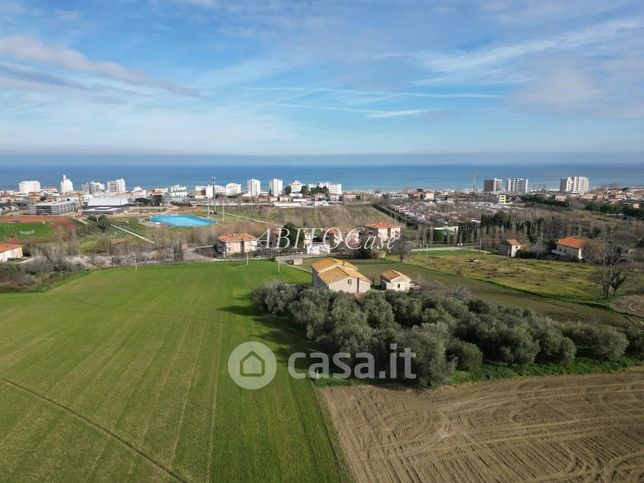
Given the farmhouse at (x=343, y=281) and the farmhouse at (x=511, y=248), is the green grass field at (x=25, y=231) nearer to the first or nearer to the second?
the farmhouse at (x=343, y=281)

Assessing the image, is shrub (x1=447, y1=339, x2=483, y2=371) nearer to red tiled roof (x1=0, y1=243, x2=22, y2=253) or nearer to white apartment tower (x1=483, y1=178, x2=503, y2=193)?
red tiled roof (x1=0, y1=243, x2=22, y2=253)

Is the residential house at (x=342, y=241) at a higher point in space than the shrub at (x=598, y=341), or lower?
lower

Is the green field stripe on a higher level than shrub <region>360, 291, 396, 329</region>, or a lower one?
lower

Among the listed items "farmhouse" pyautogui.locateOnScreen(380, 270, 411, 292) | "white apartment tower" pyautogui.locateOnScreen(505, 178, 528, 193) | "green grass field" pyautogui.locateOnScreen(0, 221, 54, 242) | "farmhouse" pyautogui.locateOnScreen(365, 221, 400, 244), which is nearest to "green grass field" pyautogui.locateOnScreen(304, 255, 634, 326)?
"farmhouse" pyautogui.locateOnScreen(380, 270, 411, 292)

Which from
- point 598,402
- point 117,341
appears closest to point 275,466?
point 598,402

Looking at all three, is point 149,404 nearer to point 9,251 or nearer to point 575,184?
point 9,251

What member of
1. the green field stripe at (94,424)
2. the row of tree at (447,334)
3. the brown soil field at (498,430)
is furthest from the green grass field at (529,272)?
the green field stripe at (94,424)

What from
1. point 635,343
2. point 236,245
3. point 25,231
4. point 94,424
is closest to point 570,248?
point 635,343
